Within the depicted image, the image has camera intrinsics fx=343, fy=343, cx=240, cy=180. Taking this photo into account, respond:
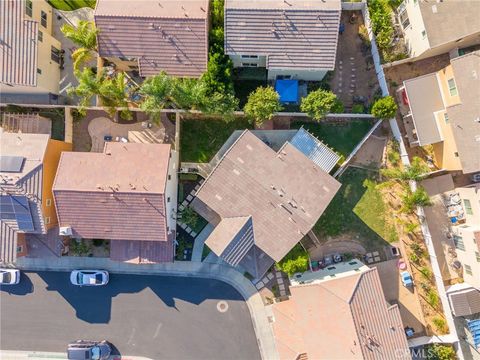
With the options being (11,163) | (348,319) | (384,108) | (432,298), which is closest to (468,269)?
Answer: (432,298)

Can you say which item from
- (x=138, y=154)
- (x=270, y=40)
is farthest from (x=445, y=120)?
(x=138, y=154)

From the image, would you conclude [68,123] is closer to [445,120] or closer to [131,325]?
[131,325]

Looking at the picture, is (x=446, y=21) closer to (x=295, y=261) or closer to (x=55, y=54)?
(x=295, y=261)

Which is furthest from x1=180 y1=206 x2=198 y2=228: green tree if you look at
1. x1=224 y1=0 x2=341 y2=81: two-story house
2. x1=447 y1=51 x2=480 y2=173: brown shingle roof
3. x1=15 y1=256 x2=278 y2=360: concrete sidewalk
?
x1=447 y1=51 x2=480 y2=173: brown shingle roof

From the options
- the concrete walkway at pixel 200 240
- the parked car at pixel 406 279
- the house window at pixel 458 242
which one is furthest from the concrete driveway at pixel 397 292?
the concrete walkway at pixel 200 240

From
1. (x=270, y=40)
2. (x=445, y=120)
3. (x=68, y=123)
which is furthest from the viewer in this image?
(x=68, y=123)

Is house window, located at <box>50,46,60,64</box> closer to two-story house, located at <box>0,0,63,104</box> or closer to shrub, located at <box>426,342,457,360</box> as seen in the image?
two-story house, located at <box>0,0,63,104</box>
